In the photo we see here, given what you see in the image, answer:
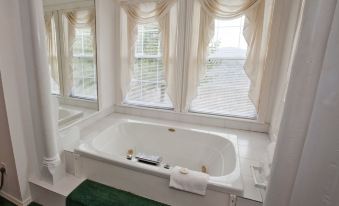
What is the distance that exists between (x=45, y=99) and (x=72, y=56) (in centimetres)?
82

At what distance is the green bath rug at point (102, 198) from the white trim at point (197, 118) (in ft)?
3.99

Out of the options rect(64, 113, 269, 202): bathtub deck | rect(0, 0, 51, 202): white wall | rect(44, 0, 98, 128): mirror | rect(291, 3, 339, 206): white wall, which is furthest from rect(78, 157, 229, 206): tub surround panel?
rect(291, 3, 339, 206): white wall

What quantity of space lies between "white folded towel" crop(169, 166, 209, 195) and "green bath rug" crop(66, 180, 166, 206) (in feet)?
0.85

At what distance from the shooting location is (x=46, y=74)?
4.54ft

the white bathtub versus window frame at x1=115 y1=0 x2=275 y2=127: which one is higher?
window frame at x1=115 y1=0 x2=275 y2=127

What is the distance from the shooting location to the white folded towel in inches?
53.3

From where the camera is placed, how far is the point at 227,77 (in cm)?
225

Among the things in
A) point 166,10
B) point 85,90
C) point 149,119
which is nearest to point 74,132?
point 85,90

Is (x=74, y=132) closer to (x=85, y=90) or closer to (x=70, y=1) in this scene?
(x=85, y=90)

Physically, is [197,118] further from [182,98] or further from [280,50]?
[280,50]

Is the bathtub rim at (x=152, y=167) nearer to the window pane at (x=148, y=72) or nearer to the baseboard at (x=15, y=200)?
the baseboard at (x=15, y=200)

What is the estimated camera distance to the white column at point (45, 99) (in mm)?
1282

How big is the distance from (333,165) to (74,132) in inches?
77.1

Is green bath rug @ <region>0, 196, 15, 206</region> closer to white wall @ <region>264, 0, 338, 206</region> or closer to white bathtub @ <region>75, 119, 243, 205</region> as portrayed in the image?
white bathtub @ <region>75, 119, 243, 205</region>
